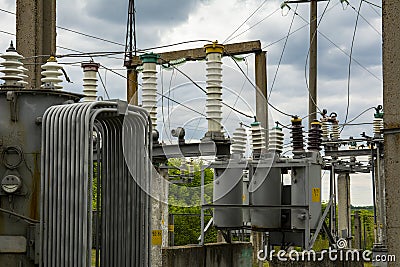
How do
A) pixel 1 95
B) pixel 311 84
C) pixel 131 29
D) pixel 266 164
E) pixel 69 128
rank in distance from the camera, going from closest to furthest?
pixel 69 128, pixel 1 95, pixel 266 164, pixel 311 84, pixel 131 29

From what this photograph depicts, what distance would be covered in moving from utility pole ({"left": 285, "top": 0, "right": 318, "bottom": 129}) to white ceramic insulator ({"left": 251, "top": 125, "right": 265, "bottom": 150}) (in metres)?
4.90

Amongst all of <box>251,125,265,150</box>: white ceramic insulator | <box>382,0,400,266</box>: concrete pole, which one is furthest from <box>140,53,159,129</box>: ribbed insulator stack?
<box>382,0,400,266</box>: concrete pole

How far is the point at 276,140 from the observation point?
44.6 feet

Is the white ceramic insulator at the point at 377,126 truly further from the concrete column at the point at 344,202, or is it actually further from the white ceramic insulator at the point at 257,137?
the concrete column at the point at 344,202

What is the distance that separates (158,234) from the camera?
38.6 feet

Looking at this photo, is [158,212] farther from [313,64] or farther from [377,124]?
[313,64]

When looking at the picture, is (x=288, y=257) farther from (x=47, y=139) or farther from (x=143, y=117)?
(x=47, y=139)

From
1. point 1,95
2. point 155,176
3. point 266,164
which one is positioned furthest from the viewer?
point 266,164

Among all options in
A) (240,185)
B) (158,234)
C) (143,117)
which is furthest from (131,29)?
(143,117)

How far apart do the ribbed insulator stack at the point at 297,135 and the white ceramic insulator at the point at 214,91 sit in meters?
2.76

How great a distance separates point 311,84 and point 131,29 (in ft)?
23.7

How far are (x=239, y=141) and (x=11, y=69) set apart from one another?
6157mm

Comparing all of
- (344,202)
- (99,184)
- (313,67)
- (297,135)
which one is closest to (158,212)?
(297,135)

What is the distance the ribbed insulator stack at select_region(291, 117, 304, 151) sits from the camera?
44.4 feet
